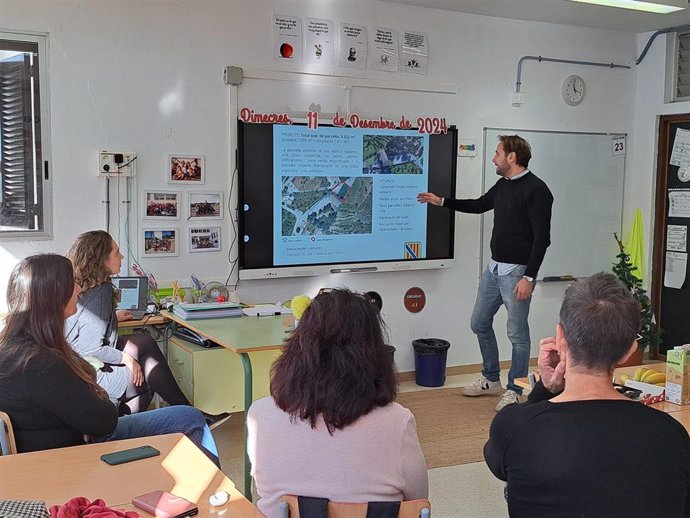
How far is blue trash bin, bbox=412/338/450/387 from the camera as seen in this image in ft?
18.7

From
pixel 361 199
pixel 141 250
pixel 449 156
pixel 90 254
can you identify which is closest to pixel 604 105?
pixel 449 156

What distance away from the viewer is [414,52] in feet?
18.4

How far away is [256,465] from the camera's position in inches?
73.7

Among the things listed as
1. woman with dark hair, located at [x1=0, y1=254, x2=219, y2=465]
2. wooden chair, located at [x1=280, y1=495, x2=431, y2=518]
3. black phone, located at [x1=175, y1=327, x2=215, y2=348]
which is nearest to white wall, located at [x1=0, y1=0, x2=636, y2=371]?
black phone, located at [x1=175, y1=327, x2=215, y2=348]

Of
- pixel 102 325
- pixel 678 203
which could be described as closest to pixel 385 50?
pixel 678 203

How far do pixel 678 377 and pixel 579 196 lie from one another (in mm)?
3919

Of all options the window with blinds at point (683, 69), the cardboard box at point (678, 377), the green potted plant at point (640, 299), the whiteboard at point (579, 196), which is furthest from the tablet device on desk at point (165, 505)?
the window with blinds at point (683, 69)

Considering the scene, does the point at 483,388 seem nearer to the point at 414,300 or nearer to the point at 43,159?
the point at 414,300

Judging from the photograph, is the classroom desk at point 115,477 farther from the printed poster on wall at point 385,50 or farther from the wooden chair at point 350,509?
the printed poster on wall at point 385,50

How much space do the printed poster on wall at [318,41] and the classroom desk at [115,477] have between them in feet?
11.7

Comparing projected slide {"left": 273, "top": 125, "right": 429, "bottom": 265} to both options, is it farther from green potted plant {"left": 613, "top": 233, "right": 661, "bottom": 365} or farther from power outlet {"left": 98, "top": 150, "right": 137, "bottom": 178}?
green potted plant {"left": 613, "top": 233, "right": 661, "bottom": 365}

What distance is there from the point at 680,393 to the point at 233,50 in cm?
350

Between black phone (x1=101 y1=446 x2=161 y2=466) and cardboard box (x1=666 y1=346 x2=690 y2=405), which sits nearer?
black phone (x1=101 y1=446 x2=161 y2=466)

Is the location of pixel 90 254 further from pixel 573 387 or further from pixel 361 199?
pixel 573 387
